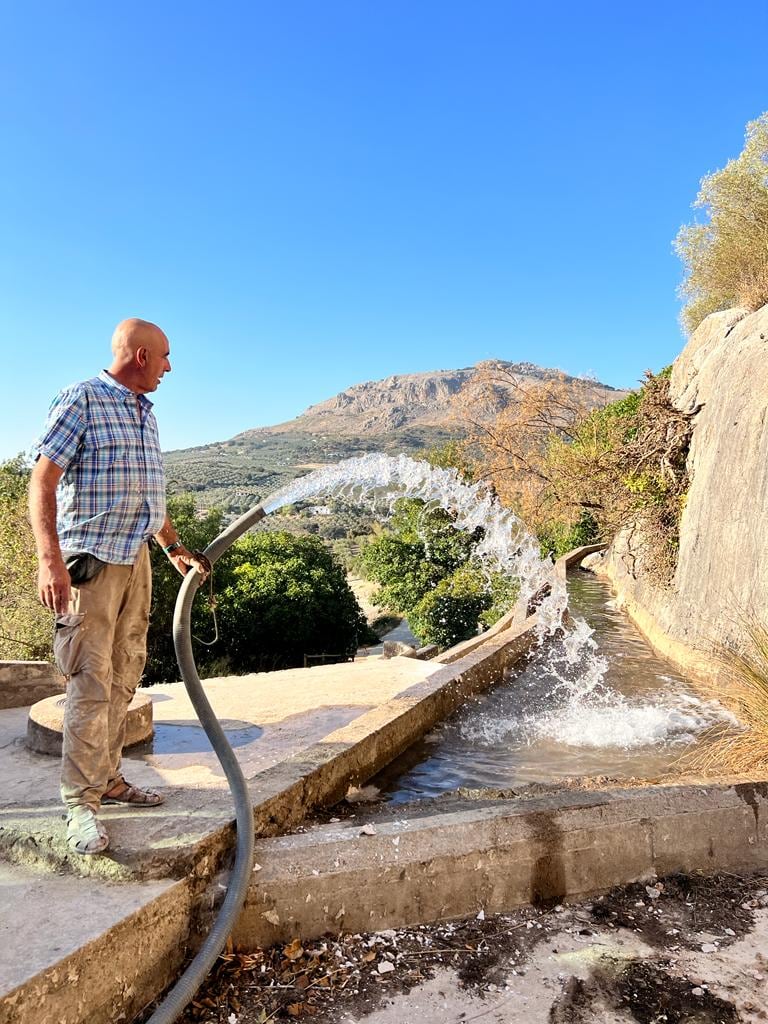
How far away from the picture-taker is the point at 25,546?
20297mm

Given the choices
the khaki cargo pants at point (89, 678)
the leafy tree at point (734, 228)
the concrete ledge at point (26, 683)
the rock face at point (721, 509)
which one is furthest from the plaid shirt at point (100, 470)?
the leafy tree at point (734, 228)

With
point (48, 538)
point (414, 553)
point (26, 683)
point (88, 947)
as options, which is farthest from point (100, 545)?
point (414, 553)

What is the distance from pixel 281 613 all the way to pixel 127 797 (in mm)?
22414

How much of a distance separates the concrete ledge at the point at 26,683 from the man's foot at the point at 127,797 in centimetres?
357

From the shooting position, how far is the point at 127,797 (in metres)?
3.07

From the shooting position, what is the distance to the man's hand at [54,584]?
8.65 ft

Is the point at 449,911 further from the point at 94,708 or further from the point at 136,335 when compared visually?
the point at 136,335

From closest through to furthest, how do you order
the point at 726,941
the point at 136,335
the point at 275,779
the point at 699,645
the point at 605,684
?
1. the point at 726,941
2. the point at 136,335
3. the point at 275,779
4. the point at 605,684
5. the point at 699,645

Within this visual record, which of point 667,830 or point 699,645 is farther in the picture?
point 699,645

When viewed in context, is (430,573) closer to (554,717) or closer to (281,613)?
(281,613)

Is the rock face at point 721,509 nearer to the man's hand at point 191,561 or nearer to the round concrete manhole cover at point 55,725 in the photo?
the round concrete manhole cover at point 55,725

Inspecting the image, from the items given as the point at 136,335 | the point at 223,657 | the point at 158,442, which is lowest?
the point at 223,657

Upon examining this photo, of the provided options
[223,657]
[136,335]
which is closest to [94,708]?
[136,335]

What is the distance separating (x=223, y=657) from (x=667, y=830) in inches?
866
